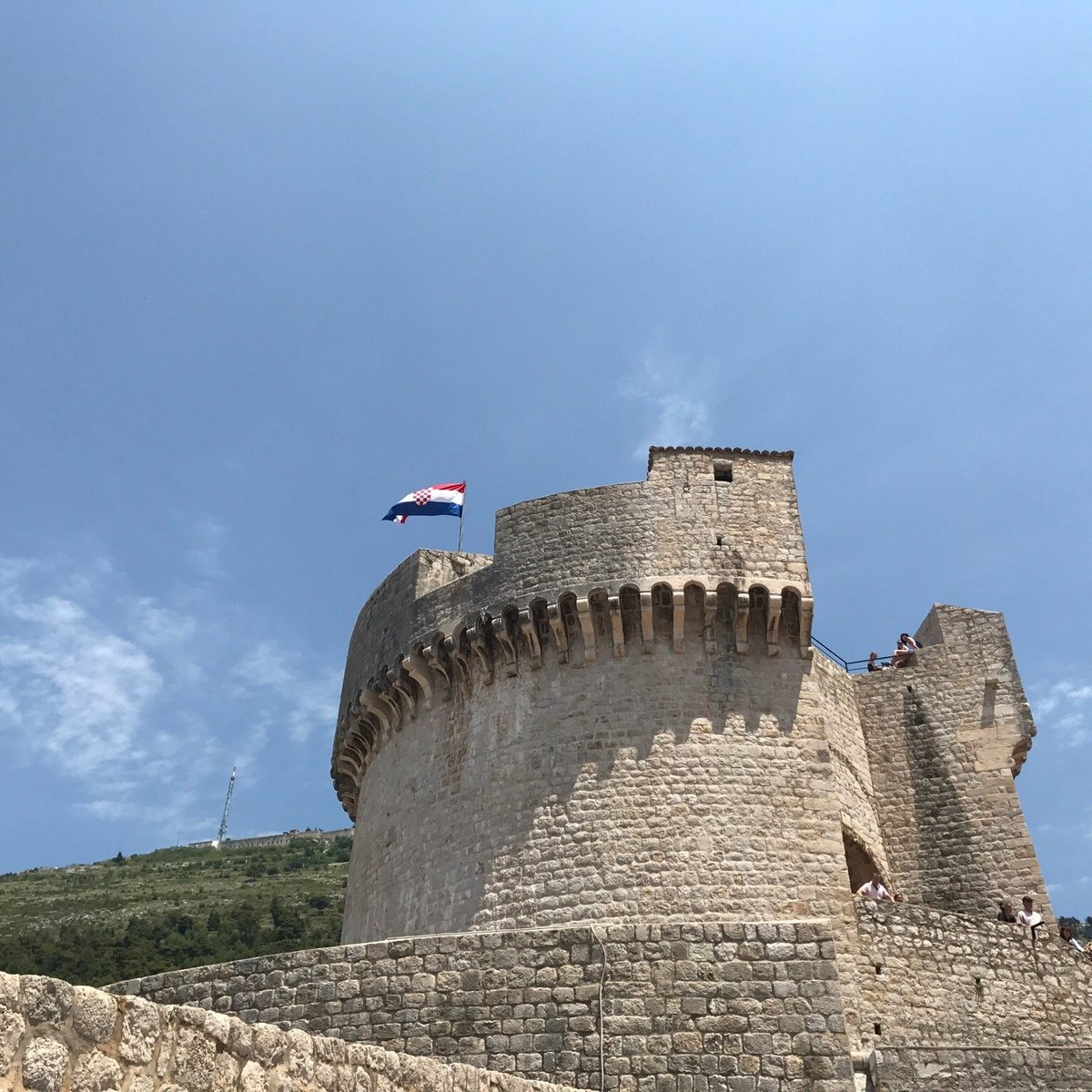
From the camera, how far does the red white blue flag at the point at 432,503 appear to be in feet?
55.4

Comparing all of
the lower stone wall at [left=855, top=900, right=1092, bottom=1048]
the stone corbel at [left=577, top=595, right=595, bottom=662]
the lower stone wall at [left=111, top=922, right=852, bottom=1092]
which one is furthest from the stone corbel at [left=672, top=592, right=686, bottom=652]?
the lower stone wall at [left=111, top=922, right=852, bottom=1092]

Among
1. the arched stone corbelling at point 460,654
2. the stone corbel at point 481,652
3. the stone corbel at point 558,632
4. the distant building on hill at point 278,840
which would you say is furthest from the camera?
the distant building on hill at point 278,840

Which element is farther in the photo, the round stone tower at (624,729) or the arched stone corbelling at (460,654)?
the arched stone corbelling at (460,654)

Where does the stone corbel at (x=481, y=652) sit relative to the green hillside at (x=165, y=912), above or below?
below

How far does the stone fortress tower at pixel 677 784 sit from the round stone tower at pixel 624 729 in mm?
31

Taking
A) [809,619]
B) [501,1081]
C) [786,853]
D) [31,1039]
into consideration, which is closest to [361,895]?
[786,853]

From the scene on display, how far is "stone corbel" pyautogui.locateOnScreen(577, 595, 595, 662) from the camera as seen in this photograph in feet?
42.2

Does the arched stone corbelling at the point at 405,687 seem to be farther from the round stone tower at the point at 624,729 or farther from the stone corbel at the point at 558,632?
the stone corbel at the point at 558,632

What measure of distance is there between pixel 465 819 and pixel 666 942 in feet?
19.1

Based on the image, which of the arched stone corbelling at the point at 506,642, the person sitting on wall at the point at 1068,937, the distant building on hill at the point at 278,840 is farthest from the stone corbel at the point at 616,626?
the distant building on hill at the point at 278,840

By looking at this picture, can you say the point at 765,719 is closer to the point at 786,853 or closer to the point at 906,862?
the point at 786,853

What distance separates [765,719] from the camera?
41.0ft

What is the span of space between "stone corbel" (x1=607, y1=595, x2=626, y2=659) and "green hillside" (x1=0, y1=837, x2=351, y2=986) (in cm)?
1908

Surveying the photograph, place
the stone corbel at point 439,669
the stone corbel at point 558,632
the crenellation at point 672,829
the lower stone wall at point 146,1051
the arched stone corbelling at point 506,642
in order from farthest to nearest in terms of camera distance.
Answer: the stone corbel at point 439,669 → the arched stone corbelling at point 506,642 → the stone corbel at point 558,632 → the crenellation at point 672,829 → the lower stone wall at point 146,1051
